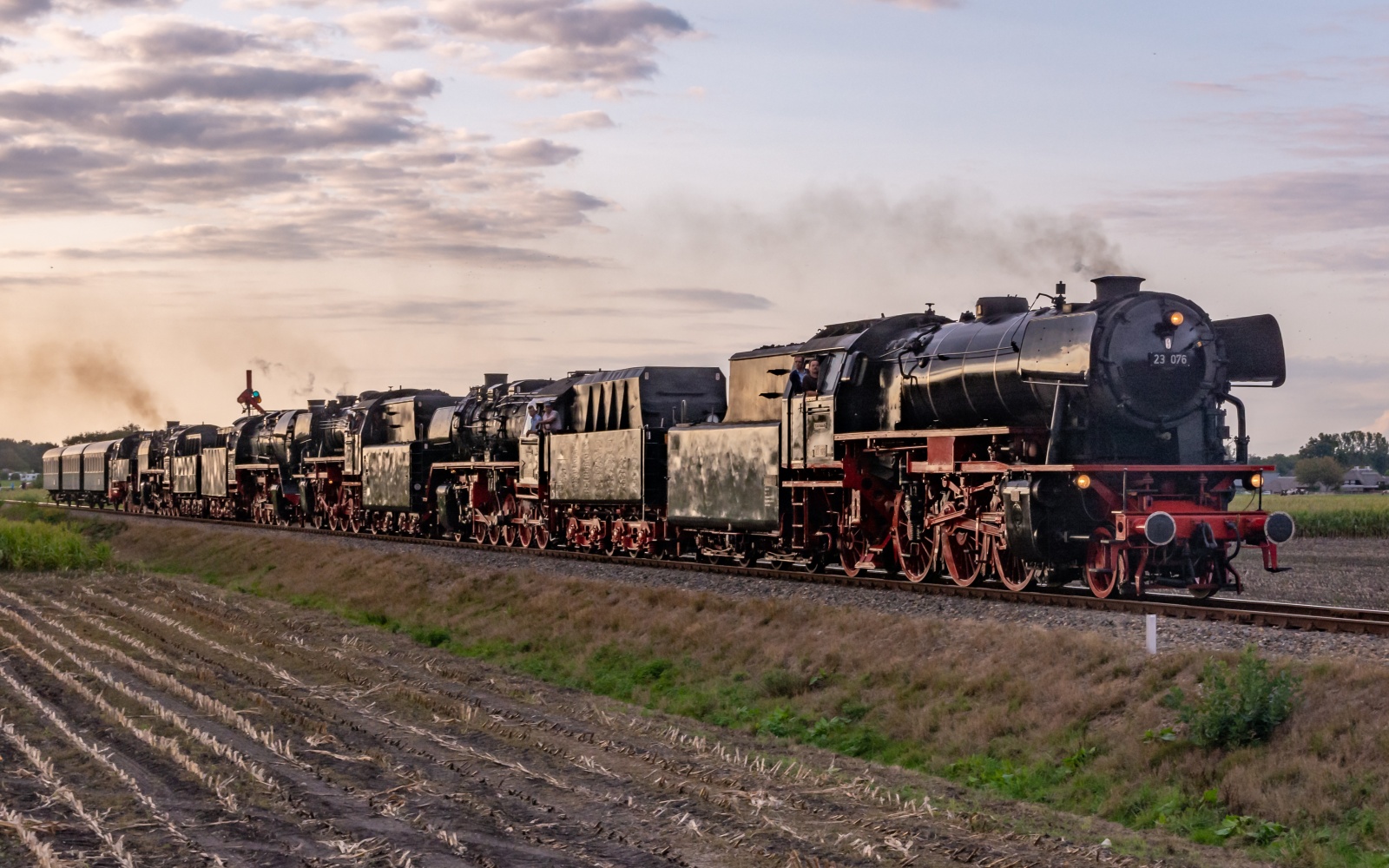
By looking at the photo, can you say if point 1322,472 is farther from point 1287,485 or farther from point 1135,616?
point 1135,616

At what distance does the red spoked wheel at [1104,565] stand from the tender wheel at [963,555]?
6.59 ft

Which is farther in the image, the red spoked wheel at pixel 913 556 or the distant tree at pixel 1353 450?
the distant tree at pixel 1353 450

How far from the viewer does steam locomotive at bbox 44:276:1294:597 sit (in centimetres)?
1859

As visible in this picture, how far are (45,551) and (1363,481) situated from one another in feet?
372

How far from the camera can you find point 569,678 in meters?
Result: 19.1

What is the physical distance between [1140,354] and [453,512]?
24856mm

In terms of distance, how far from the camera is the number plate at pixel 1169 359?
18891mm

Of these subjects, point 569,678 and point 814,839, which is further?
point 569,678

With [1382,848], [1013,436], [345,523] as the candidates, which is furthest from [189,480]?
[1382,848]

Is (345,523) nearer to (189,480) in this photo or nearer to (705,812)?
(189,480)

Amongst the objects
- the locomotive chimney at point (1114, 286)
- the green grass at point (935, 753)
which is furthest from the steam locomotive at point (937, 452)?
the green grass at point (935, 753)

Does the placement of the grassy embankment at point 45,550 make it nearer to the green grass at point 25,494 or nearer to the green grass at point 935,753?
the green grass at point 935,753

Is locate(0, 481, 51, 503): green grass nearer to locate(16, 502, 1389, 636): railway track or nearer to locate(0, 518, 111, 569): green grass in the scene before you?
locate(0, 518, 111, 569): green grass

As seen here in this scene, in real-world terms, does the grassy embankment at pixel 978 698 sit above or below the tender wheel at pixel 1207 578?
below
